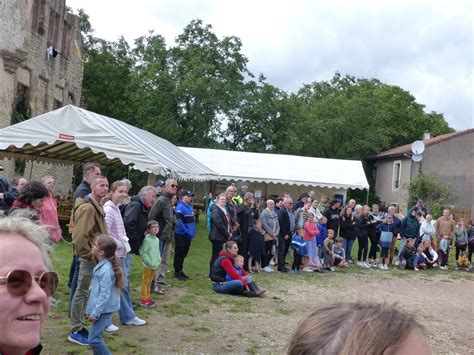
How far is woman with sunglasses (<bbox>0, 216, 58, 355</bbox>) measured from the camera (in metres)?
1.50

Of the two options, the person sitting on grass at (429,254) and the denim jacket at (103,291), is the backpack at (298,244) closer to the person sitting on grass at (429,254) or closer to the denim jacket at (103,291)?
the person sitting on grass at (429,254)

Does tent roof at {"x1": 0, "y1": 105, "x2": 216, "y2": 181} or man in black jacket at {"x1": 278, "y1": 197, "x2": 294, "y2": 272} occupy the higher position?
tent roof at {"x1": 0, "y1": 105, "x2": 216, "y2": 181}

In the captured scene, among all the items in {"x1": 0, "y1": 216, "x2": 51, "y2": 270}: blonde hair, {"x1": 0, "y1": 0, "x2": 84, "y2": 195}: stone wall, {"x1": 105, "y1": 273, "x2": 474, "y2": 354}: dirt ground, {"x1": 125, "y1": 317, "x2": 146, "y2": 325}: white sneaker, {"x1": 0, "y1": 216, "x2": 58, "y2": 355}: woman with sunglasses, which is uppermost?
{"x1": 0, "y1": 0, "x2": 84, "y2": 195}: stone wall

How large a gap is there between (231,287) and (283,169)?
1837 centimetres

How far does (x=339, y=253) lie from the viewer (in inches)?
A: 551

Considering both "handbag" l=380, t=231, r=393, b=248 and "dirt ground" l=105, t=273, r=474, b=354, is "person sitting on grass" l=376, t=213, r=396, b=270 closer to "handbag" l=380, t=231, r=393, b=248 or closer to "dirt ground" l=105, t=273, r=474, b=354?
"handbag" l=380, t=231, r=393, b=248

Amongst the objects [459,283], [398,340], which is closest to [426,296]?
[459,283]

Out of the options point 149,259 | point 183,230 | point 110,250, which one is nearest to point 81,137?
point 183,230

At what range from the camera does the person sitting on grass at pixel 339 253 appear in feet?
45.6

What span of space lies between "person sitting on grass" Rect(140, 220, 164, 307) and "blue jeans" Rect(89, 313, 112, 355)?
97.1 inches

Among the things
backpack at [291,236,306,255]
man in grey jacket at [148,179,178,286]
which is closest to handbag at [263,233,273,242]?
backpack at [291,236,306,255]

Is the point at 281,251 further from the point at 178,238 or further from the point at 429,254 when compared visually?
the point at 429,254

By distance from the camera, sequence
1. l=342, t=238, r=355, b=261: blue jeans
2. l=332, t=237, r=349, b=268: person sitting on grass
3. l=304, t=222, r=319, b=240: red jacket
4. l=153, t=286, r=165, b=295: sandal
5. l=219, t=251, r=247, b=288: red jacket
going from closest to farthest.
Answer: l=153, t=286, r=165, b=295: sandal
l=219, t=251, r=247, b=288: red jacket
l=304, t=222, r=319, b=240: red jacket
l=332, t=237, r=349, b=268: person sitting on grass
l=342, t=238, r=355, b=261: blue jeans

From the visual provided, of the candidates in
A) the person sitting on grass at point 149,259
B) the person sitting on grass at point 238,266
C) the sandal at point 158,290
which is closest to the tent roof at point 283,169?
the person sitting on grass at point 238,266
